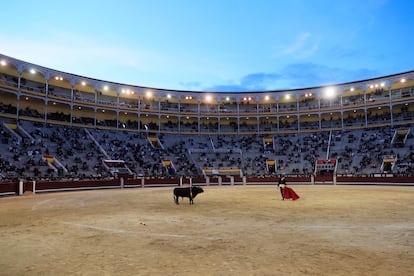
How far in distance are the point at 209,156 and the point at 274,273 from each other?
43883 mm

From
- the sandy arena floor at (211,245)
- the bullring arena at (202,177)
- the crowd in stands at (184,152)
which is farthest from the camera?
the crowd in stands at (184,152)

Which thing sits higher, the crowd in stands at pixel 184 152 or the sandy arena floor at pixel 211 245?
the crowd in stands at pixel 184 152

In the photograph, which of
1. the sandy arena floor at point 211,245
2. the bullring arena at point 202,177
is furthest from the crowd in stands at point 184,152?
the sandy arena floor at point 211,245

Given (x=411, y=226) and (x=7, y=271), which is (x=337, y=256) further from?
(x=7, y=271)

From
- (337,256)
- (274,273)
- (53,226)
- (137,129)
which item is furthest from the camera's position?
(137,129)

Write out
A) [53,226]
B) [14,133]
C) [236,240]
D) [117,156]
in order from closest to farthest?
1. [236,240]
2. [53,226]
3. [14,133]
4. [117,156]

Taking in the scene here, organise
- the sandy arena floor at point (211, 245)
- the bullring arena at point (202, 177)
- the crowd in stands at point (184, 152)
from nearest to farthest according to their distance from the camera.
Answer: the sandy arena floor at point (211, 245), the bullring arena at point (202, 177), the crowd in stands at point (184, 152)

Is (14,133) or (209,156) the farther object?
(209,156)

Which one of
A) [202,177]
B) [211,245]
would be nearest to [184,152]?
[202,177]

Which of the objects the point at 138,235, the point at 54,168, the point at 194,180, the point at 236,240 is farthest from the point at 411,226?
the point at 54,168

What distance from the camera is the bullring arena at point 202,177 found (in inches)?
248

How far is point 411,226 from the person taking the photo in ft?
29.8

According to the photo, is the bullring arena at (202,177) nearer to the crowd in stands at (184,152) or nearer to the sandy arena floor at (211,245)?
the sandy arena floor at (211,245)

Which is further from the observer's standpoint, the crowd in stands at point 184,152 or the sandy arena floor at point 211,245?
the crowd in stands at point 184,152
